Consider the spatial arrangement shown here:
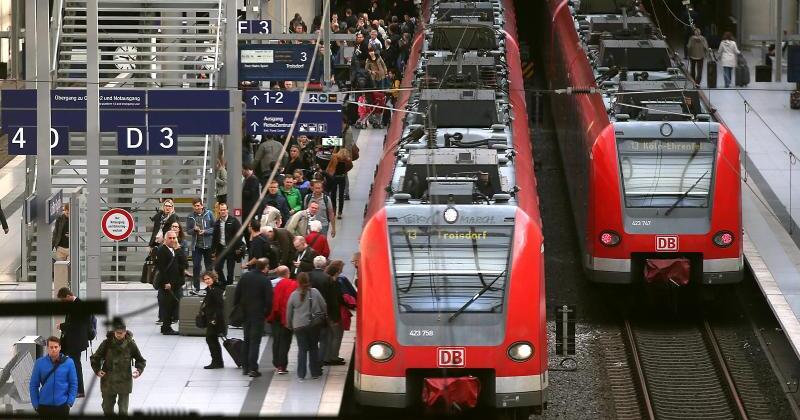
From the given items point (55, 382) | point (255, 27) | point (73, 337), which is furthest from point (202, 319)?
point (255, 27)

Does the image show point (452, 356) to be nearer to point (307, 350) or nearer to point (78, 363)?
point (307, 350)

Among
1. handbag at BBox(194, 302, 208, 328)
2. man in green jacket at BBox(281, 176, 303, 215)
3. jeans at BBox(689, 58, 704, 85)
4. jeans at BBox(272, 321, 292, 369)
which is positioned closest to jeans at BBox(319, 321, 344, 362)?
jeans at BBox(272, 321, 292, 369)

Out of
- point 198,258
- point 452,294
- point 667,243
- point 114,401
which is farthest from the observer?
point 198,258

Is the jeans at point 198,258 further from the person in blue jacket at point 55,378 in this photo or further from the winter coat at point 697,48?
the winter coat at point 697,48

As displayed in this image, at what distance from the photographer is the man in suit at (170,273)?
792 inches

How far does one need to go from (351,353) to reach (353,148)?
7865 mm

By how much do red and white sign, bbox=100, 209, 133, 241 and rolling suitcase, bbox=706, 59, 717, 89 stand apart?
19290mm

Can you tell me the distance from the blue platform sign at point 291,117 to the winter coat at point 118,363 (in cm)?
826

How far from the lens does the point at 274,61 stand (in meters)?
26.4

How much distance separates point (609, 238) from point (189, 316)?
17.9ft

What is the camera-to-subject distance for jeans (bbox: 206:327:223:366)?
18438mm

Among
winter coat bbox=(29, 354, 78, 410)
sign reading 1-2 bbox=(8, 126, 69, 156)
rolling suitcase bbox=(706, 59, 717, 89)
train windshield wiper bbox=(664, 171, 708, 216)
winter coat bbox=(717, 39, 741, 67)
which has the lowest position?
winter coat bbox=(29, 354, 78, 410)

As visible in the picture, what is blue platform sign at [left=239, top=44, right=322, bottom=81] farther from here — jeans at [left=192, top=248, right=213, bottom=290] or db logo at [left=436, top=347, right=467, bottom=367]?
db logo at [left=436, top=347, right=467, bottom=367]

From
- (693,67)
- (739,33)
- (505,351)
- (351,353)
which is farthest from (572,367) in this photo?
(739,33)
